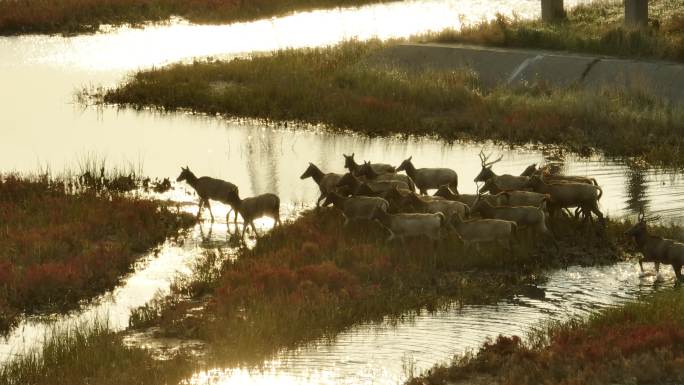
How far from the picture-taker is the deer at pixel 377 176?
71.9ft

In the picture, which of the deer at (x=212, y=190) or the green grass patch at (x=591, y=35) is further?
the green grass patch at (x=591, y=35)

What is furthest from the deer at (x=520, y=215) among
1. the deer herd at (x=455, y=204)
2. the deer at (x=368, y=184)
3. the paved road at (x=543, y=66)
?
the paved road at (x=543, y=66)

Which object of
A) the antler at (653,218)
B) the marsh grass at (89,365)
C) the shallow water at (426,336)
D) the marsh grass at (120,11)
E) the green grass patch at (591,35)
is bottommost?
the shallow water at (426,336)

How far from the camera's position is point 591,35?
1358 inches

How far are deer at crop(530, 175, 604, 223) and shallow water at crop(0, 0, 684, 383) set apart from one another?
126 centimetres

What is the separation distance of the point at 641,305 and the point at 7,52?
30154 mm

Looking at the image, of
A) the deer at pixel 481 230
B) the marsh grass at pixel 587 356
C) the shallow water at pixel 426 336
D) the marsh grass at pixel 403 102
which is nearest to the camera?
the marsh grass at pixel 587 356

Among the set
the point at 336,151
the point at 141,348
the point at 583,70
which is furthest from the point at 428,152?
the point at 141,348

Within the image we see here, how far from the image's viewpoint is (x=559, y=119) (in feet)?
93.0

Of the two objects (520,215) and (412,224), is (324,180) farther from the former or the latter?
(520,215)

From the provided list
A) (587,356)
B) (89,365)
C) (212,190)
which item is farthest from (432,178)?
(89,365)

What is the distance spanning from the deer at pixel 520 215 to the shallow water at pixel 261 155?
3.50ft

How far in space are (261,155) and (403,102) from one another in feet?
16.0

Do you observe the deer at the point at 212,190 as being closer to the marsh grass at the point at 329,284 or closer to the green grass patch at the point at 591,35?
the marsh grass at the point at 329,284
